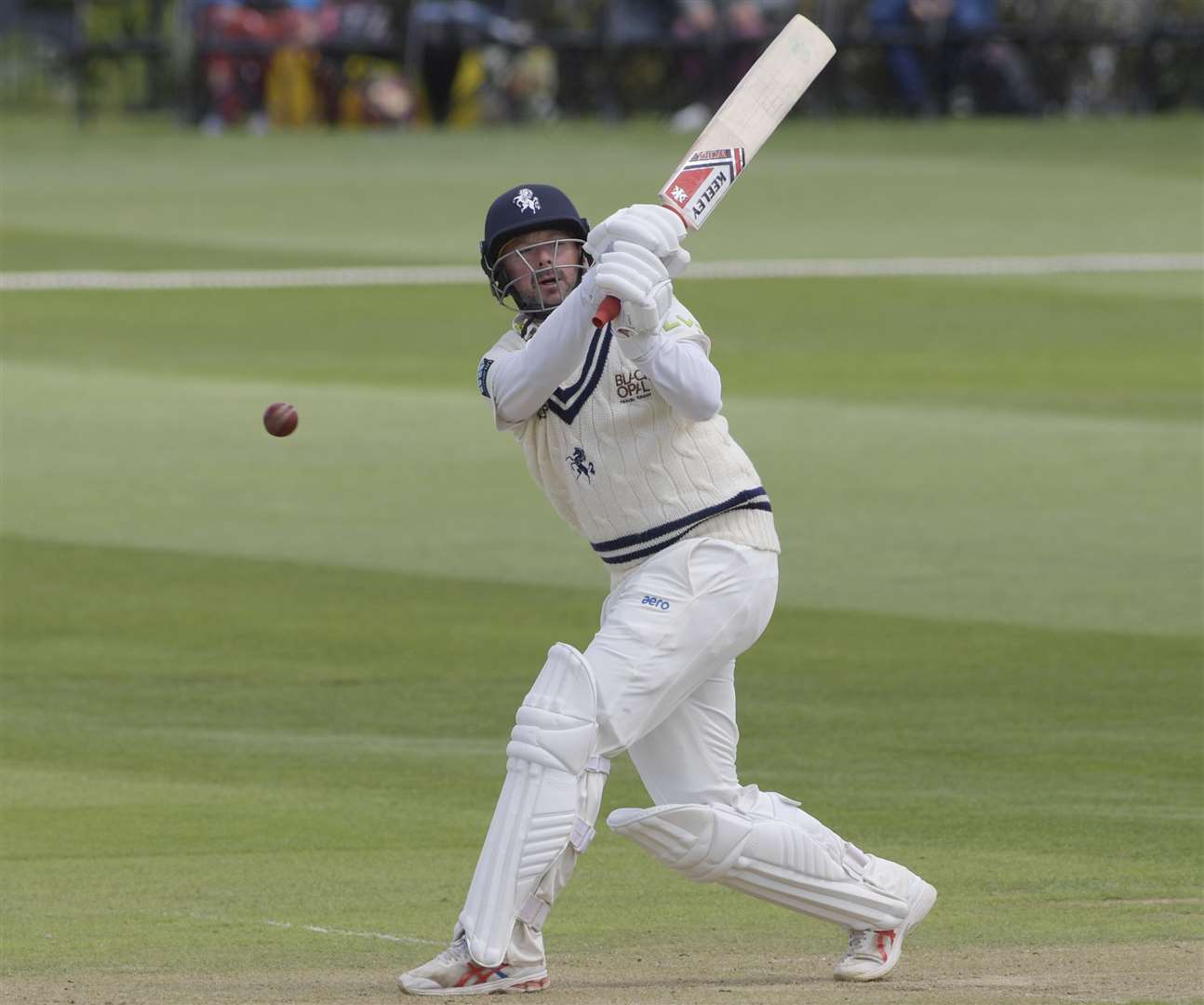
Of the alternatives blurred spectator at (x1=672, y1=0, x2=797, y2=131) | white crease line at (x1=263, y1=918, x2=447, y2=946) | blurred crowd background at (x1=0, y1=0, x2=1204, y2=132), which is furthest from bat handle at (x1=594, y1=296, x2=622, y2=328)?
blurred crowd background at (x1=0, y1=0, x2=1204, y2=132)

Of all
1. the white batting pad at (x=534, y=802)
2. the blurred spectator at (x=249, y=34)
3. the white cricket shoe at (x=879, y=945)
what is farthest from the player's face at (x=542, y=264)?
the blurred spectator at (x=249, y=34)

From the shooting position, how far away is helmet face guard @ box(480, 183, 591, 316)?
5844 mm

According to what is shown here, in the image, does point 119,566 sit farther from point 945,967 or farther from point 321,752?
point 945,967

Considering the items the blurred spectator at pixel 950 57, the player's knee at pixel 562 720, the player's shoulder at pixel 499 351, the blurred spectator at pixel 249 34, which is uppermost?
the blurred spectator at pixel 249 34

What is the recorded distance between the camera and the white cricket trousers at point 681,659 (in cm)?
557

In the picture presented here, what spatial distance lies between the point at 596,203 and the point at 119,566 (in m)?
14.5

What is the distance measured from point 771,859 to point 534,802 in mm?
605

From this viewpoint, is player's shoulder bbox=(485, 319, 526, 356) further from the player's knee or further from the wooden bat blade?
the player's knee

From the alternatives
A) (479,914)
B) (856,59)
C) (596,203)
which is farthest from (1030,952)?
(856,59)

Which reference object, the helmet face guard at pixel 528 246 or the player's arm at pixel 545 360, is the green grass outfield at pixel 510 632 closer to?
the player's arm at pixel 545 360

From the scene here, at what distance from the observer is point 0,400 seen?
685 inches

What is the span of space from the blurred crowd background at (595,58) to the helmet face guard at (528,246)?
87.1 feet

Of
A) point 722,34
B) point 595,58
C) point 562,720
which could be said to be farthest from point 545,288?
point 595,58

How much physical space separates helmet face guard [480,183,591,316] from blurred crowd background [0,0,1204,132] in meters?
26.6
